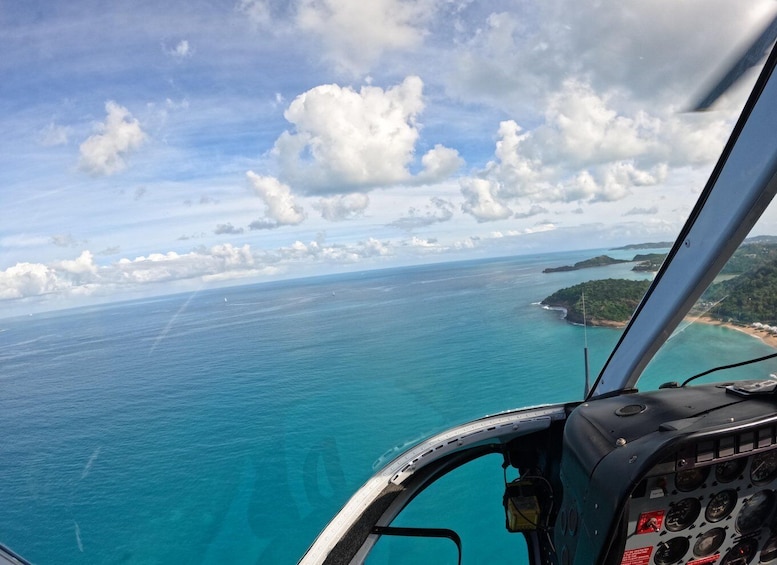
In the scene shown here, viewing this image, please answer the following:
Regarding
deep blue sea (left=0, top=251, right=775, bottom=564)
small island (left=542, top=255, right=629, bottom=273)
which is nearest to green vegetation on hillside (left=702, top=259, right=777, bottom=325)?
deep blue sea (left=0, top=251, right=775, bottom=564)

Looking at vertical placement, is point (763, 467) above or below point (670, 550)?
above

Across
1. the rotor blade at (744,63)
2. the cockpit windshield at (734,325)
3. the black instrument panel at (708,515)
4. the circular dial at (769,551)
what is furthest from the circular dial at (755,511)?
the rotor blade at (744,63)

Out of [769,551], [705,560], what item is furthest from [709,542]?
[769,551]

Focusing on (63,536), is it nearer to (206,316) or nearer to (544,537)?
(544,537)

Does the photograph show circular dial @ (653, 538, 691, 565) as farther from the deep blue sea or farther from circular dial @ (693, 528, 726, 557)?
the deep blue sea

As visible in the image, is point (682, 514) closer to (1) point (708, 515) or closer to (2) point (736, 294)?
(1) point (708, 515)

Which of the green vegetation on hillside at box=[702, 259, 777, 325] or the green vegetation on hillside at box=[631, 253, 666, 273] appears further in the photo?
the green vegetation on hillside at box=[631, 253, 666, 273]
